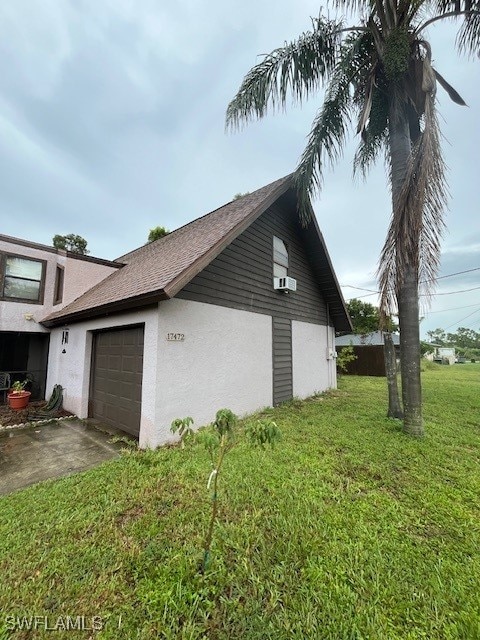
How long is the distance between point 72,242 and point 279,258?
74.0 ft

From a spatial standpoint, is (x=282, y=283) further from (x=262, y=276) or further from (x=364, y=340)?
(x=364, y=340)

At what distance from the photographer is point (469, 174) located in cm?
650

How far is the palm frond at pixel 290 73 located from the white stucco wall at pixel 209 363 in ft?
15.0

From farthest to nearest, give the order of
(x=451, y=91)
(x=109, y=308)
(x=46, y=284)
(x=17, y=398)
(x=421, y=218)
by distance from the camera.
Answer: (x=46, y=284)
(x=17, y=398)
(x=109, y=308)
(x=451, y=91)
(x=421, y=218)

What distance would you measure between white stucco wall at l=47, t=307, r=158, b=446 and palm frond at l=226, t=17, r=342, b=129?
5.04 metres

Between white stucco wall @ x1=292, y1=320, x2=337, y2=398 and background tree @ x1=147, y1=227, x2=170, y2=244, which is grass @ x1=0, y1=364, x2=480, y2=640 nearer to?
white stucco wall @ x1=292, y1=320, x2=337, y2=398

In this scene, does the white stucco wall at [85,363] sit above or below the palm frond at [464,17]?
below

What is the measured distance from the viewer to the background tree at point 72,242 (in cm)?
2284

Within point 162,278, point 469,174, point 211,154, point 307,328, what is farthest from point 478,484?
point 211,154

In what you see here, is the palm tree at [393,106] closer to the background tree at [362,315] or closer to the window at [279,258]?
the window at [279,258]

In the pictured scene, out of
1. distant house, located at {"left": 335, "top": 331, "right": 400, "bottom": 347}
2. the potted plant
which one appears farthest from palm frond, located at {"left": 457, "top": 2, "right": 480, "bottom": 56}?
distant house, located at {"left": 335, "top": 331, "right": 400, "bottom": 347}

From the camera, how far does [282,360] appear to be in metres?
7.89

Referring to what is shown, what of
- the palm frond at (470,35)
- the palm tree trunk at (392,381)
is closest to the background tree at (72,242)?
the palm tree trunk at (392,381)

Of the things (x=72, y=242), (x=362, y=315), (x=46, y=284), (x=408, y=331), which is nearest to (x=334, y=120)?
(x=408, y=331)
